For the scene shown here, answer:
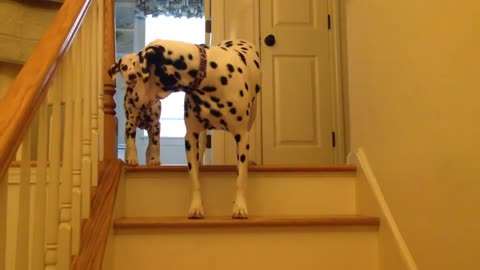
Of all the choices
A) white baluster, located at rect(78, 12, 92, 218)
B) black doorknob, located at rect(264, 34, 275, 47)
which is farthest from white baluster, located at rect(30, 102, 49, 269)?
black doorknob, located at rect(264, 34, 275, 47)

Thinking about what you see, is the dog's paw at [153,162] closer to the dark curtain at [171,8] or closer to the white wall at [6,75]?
the white wall at [6,75]

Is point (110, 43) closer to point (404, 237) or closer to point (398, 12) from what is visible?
point (398, 12)

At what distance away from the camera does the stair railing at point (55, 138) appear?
35.7 inches

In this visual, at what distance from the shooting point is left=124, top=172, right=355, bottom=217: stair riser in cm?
196

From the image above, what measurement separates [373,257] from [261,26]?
2489 millimetres

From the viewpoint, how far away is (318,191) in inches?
80.0

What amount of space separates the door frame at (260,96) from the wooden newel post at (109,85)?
5.74ft

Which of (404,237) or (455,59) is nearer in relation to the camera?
(455,59)

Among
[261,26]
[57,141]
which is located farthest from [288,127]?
[57,141]

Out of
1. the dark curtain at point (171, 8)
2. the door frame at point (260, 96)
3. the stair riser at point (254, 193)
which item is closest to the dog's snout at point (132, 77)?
the stair riser at point (254, 193)

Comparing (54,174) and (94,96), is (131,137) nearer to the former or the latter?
(94,96)

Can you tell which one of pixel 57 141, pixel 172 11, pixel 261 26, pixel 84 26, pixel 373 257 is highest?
pixel 172 11

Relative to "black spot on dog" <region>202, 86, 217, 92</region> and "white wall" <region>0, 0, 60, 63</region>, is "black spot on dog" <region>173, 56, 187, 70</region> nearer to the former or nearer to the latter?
"black spot on dog" <region>202, 86, 217, 92</region>

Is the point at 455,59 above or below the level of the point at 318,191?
above
